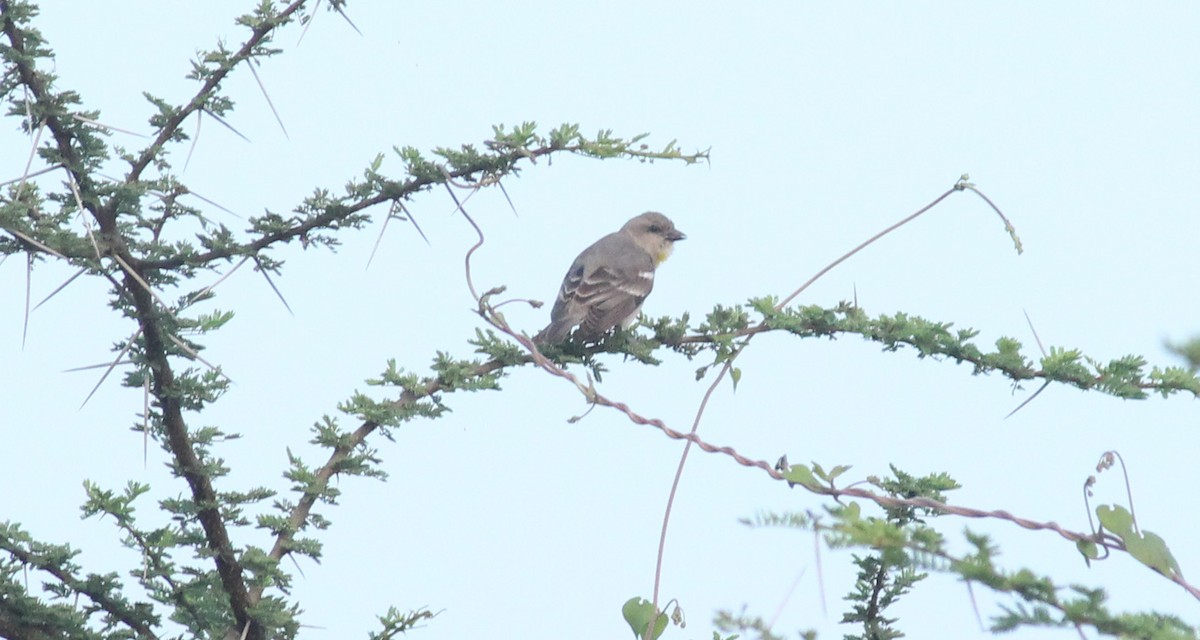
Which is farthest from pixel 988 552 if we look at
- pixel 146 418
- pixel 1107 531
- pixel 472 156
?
pixel 146 418

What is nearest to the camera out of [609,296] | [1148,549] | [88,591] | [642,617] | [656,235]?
[1148,549]

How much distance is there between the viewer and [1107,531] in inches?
123

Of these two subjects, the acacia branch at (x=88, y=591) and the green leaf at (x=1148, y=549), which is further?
the acacia branch at (x=88, y=591)

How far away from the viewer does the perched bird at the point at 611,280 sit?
7.79 metres

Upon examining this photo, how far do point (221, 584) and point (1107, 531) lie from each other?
3000mm

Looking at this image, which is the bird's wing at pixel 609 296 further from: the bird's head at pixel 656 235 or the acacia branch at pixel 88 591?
the acacia branch at pixel 88 591

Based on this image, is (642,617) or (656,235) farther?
(656,235)

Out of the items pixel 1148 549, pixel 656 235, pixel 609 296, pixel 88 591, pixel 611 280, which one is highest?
pixel 656 235

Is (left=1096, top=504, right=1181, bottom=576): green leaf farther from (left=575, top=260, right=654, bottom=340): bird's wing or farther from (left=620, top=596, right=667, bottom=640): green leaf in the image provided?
(left=575, top=260, right=654, bottom=340): bird's wing

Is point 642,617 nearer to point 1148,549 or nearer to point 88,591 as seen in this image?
point 1148,549

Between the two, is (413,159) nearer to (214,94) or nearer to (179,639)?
(214,94)

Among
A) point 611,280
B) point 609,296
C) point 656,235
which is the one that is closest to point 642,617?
point 609,296

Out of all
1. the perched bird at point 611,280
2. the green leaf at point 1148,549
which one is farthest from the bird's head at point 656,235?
the green leaf at point 1148,549

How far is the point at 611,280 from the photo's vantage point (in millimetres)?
8641
